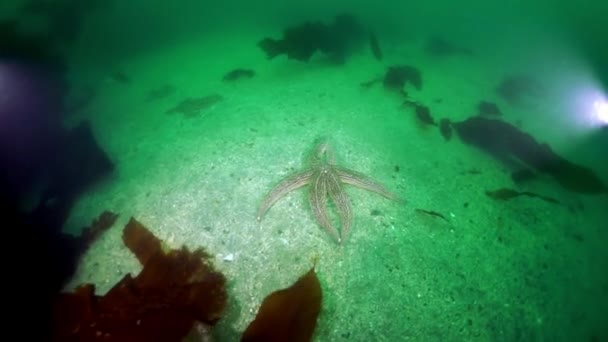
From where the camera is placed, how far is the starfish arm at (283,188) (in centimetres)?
499

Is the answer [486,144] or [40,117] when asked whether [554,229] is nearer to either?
[486,144]

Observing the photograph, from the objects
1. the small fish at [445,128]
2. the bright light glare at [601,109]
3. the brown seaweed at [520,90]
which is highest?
the small fish at [445,128]

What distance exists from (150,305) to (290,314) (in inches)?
69.5

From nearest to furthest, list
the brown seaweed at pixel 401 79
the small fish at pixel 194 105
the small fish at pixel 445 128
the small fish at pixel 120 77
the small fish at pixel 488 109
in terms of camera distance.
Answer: the small fish at pixel 445 128 → the small fish at pixel 194 105 → the small fish at pixel 488 109 → the brown seaweed at pixel 401 79 → the small fish at pixel 120 77

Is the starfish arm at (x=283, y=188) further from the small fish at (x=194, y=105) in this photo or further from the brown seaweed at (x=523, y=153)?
the brown seaweed at (x=523, y=153)

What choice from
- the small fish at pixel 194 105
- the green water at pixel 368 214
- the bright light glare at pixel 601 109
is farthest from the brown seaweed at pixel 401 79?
the bright light glare at pixel 601 109

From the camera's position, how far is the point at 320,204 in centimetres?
471

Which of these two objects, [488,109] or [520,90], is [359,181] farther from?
[520,90]

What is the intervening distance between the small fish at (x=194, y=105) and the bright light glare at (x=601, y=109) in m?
12.3

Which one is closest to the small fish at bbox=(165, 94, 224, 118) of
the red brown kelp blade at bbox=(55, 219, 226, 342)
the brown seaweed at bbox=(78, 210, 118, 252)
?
the brown seaweed at bbox=(78, 210, 118, 252)

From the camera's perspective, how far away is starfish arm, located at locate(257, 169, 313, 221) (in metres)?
4.99

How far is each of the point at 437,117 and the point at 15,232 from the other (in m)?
9.13

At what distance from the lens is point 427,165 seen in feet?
20.9

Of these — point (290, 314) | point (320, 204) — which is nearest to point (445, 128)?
point (320, 204)
